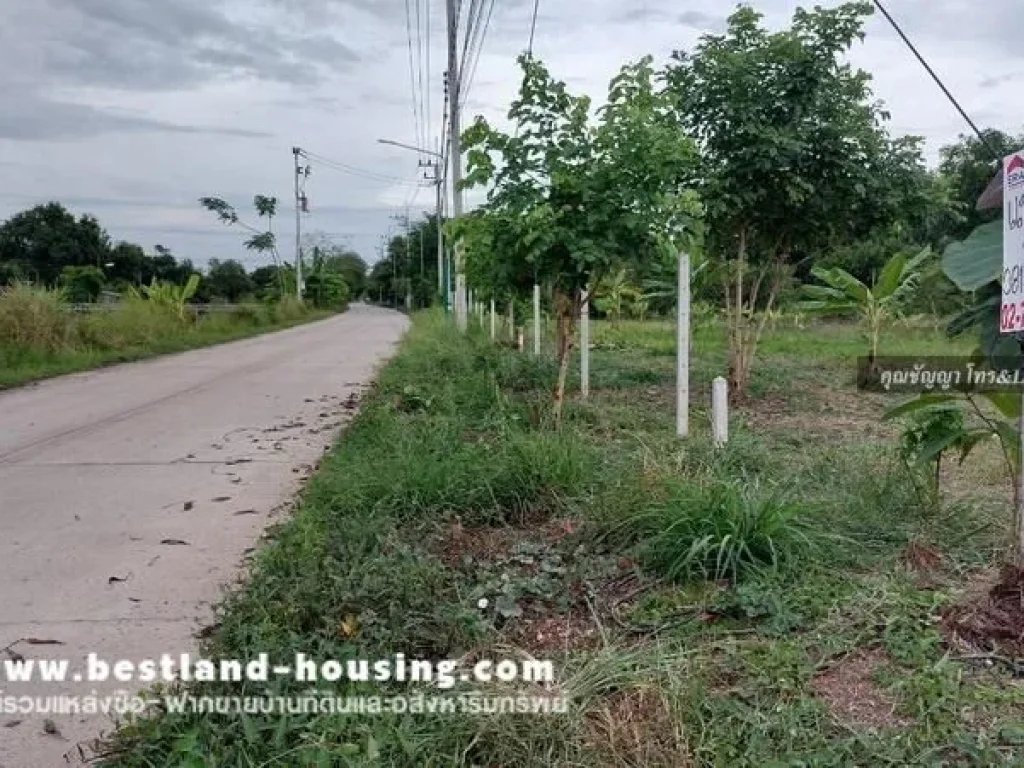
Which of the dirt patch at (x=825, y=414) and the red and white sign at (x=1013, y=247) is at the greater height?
the red and white sign at (x=1013, y=247)

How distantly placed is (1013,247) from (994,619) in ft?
4.33

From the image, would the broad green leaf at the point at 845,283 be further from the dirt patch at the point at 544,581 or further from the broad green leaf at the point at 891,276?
the dirt patch at the point at 544,581

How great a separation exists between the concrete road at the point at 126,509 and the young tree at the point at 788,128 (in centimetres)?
461

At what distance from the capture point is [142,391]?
11.6m

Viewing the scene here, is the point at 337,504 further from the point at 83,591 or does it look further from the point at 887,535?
the point at 887,535

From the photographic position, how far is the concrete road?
338cm

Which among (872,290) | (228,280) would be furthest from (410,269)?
(872,290)

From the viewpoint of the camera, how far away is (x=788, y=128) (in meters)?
8.05

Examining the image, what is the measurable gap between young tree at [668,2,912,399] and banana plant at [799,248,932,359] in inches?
85.3

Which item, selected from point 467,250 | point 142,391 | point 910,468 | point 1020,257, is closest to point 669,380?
point 467,250

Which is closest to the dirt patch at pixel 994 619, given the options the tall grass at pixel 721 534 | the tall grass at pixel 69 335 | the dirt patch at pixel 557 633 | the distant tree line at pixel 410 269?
the tall grass at pixel 721 534

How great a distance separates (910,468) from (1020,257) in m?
1.89

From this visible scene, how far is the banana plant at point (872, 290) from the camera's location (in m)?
10.8

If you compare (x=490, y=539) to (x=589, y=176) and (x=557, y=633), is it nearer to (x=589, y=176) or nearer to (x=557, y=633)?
(x=557, y=633)
